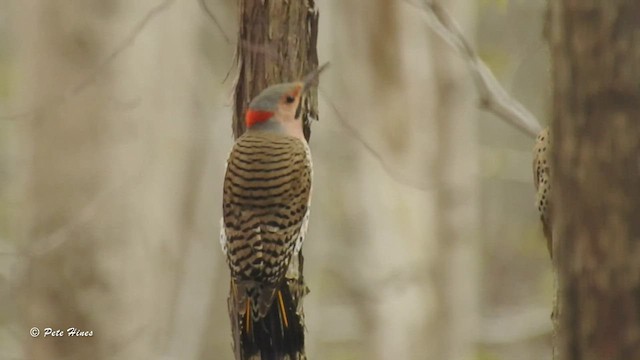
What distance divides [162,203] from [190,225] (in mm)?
661

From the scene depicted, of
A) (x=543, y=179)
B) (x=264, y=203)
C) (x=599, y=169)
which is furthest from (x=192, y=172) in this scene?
(x=599, y=169)

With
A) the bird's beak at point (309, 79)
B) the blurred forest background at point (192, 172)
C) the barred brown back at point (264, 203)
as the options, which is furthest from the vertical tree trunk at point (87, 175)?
the bird's beak at point (309, 79)

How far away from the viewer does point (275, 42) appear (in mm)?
2852

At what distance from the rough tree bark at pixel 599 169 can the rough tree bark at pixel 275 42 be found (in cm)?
125

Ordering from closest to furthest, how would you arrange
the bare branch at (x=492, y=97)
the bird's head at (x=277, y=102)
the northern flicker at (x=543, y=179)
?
the northern flicker at (x=543, y=179) → the bird's head at (x=277, y=102) → the bare branch at (x=492, y=97)

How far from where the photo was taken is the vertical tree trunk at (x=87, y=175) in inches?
165

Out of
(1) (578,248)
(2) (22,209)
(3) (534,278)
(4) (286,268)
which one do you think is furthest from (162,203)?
(3) (534,278)

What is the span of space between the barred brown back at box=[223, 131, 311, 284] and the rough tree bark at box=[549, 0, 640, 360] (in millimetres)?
1303

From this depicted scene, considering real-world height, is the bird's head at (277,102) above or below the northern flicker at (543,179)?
above

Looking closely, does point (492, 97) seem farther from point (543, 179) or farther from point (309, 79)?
point (309, 79)

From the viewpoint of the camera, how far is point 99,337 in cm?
428

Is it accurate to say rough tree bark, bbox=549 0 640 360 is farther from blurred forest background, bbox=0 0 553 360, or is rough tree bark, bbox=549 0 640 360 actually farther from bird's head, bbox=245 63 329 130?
blurred forest background, bbox=0 0 553 360

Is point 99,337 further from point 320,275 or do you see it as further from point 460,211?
point 320,275

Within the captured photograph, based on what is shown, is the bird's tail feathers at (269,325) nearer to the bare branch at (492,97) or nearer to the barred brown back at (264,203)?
the barred brown back at (264,203)
